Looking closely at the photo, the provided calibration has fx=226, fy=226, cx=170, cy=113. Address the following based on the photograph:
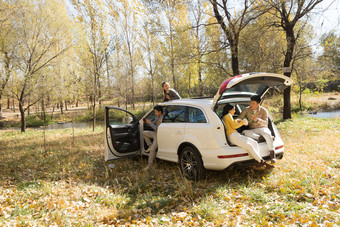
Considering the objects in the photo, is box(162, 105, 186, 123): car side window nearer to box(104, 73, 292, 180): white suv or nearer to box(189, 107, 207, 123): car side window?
box(104, 73, 292, 180): white suv

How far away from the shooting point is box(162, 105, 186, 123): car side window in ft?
16.4

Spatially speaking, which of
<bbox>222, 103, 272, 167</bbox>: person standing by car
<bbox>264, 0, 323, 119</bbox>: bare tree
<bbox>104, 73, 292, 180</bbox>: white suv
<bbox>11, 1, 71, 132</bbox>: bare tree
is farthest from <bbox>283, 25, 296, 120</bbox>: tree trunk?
<bbox>11, 1, 71, 132</bbox>: bare tree

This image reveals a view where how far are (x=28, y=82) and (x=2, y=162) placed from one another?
32.3 ft

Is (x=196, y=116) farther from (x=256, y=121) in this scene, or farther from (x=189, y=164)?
(x=256, y=121)

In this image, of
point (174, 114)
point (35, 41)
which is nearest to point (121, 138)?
point (174, 114)

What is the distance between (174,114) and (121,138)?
1638 mm

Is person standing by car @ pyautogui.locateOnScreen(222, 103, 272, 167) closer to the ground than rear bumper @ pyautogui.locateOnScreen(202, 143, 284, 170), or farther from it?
farther from it

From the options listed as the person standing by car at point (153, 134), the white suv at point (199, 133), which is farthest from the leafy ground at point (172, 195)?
the white suv at point (199, 133)

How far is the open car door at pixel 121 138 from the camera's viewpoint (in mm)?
5734

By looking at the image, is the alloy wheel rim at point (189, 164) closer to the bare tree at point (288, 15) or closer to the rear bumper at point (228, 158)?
the rear bumper at point (228, 158)

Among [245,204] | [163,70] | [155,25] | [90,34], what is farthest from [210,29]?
[245,204]

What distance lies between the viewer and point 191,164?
462cm

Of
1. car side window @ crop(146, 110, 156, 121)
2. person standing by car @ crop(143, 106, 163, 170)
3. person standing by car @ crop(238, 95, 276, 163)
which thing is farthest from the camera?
car side window @ crop(146, 110, 156, 121)

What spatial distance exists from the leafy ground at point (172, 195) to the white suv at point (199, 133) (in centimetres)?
46
